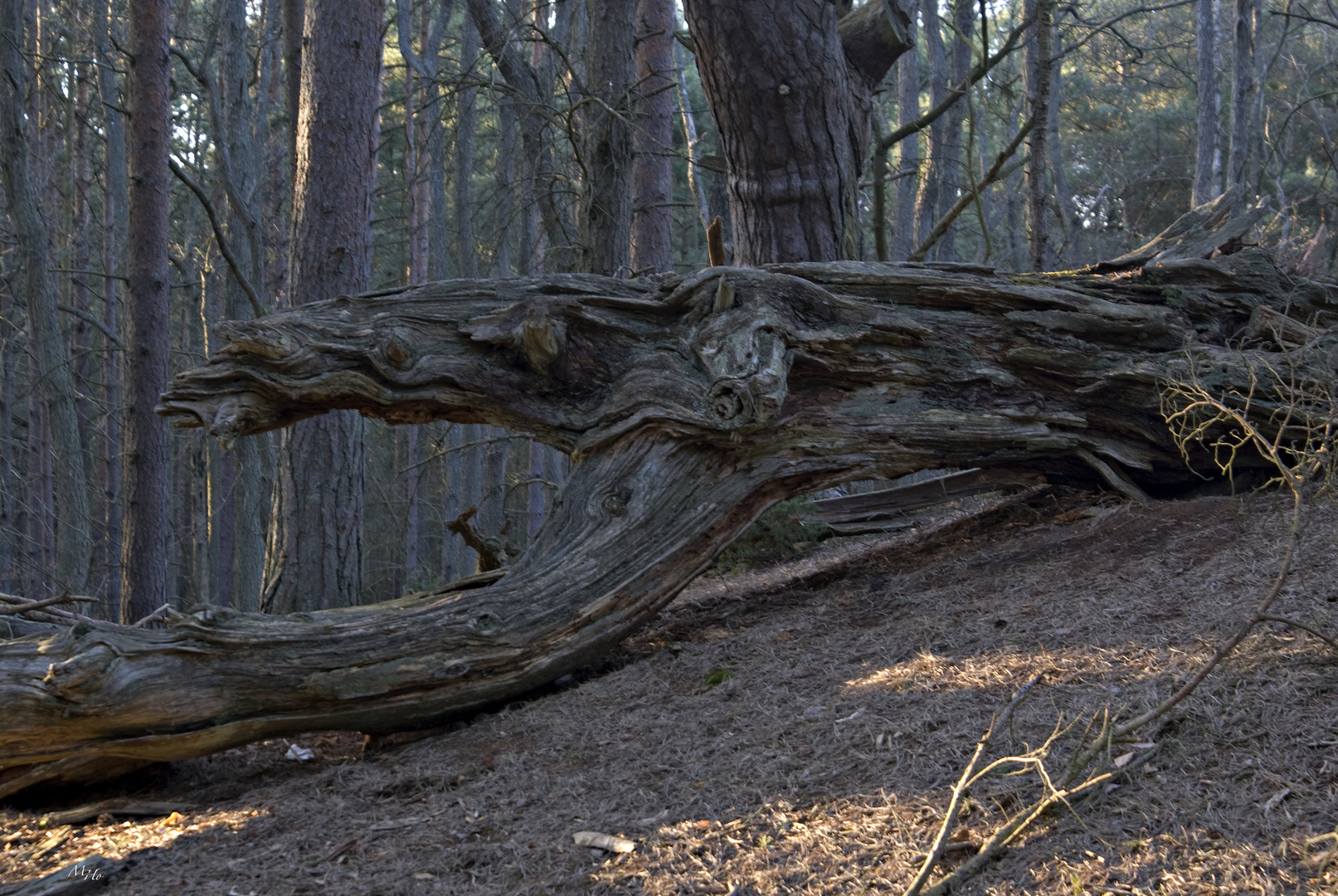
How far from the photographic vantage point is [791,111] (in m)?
6.48

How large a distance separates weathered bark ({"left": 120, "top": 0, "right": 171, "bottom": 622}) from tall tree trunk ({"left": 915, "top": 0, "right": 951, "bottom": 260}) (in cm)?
1020

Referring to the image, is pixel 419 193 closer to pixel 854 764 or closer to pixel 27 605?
pixel 27 605

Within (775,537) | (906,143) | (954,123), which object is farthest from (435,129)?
(775,537)

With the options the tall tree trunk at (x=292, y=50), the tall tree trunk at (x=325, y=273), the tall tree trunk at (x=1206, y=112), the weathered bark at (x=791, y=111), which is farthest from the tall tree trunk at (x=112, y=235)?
the tall tree trunk at (x=1206, y=112)

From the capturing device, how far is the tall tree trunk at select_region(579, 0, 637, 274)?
777cm

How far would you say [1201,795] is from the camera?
254 centimetres

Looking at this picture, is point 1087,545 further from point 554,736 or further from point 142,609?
point 142,609

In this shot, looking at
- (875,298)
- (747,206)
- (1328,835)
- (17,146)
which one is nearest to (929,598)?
(875,298)

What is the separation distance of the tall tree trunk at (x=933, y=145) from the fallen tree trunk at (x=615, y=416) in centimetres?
900

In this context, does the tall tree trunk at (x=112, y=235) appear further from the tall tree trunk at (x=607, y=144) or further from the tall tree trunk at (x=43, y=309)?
the tall tree trunk at (x=607, y=144)

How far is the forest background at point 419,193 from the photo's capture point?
743 centimetres

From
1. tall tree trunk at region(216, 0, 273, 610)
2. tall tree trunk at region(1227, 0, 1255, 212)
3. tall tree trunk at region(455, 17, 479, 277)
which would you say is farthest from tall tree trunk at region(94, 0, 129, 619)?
tall tree trunk at region(1227, 0, 1255, 212)

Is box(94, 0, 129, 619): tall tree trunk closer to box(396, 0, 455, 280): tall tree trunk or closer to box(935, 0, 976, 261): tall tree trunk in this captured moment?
box(396, 0, 455, 280): tall tree trunk

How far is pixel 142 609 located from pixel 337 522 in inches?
103
